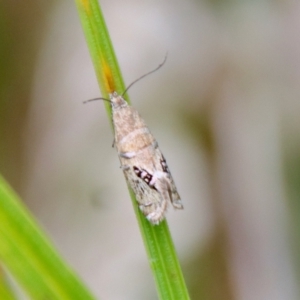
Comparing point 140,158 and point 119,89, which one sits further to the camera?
point 140,158

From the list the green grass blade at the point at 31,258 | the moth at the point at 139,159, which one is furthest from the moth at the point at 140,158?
the green grass blade at the point at 31,258

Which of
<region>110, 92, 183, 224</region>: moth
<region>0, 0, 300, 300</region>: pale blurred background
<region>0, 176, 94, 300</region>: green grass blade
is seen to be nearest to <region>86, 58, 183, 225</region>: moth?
<region>110, 92, 183, 224</region>: moth

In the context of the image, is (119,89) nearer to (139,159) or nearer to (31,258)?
(139,159)

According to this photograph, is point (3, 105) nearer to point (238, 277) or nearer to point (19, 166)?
A: point (19, 166)

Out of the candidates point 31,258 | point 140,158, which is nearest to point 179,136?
point 140,158

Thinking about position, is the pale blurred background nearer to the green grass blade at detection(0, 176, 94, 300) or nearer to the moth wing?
the moth wing

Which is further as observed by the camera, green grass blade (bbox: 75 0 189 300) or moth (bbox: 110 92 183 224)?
moth (bbox: 110 92 183 224)

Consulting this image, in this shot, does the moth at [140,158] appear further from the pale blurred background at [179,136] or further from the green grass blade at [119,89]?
the pale blurred background at [179,136]
